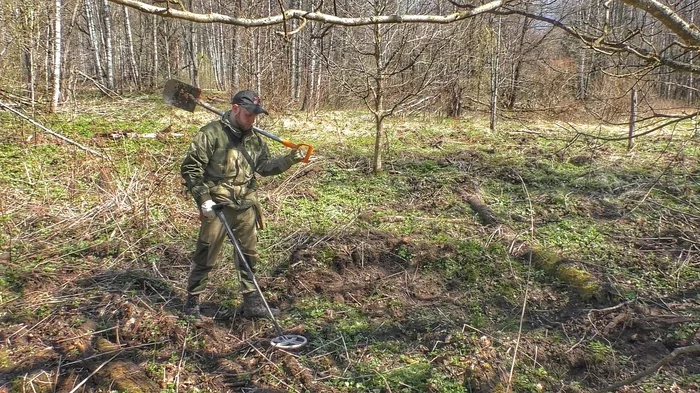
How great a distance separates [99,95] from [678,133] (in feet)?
55.4

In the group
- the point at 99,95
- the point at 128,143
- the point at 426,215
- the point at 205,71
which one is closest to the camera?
→ the point at 426,215

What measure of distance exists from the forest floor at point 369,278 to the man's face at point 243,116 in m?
1.67

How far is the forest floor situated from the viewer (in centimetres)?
330

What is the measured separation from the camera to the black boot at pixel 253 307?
409 cm

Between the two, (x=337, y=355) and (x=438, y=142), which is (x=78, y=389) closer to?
(x=337, y=355)

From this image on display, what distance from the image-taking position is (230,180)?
3943 mm

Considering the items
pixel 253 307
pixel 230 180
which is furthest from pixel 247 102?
pixel 253 307

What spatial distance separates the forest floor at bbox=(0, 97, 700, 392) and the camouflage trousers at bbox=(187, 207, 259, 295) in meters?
0.36

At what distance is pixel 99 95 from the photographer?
566 inches

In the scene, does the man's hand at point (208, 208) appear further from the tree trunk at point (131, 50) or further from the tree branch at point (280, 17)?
the tree trunk at point (131, 50)

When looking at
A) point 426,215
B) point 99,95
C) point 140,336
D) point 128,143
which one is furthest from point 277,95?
point 140,336

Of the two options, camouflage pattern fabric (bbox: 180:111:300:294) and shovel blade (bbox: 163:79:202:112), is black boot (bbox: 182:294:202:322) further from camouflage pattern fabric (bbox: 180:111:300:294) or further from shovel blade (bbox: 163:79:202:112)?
shovel blade (bbox: 163:79:202:112)

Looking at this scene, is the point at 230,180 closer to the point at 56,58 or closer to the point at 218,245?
the point at 218,245

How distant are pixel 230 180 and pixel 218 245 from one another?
577 millimetres
